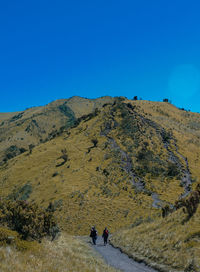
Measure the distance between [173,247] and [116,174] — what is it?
43769 mm

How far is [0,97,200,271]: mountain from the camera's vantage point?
39219 millimetres

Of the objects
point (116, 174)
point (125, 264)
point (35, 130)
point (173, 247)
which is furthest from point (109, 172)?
point (35, 130)

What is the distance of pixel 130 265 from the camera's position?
15.2m

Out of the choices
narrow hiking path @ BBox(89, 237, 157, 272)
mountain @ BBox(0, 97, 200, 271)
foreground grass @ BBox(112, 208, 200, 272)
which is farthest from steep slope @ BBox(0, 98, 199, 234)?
narrow hiking path @ BBox(89, 237, 157, 272)

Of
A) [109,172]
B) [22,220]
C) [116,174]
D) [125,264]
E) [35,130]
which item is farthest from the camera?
[35,130]

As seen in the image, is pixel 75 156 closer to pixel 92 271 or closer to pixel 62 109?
pixel 92 271

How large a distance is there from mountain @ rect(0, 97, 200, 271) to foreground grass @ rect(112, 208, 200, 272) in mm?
155

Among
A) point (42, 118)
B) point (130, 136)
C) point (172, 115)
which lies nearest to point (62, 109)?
point (42, 118)

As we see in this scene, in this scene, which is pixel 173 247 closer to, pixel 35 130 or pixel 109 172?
pixel 109 172

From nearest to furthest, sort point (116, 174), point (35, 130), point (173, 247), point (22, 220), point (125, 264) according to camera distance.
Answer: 1. point (22, 220)
2. point (173, 247)
3. point (125, 264)
4. point (116, 174)
5. point (35, 130)

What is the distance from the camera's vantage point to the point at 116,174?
58.2 metres

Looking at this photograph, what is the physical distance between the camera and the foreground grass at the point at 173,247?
12445 mm

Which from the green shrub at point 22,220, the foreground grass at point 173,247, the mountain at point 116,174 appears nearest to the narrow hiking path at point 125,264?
the foreground grass at point 173,247

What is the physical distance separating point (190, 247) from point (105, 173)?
45.6 meters
